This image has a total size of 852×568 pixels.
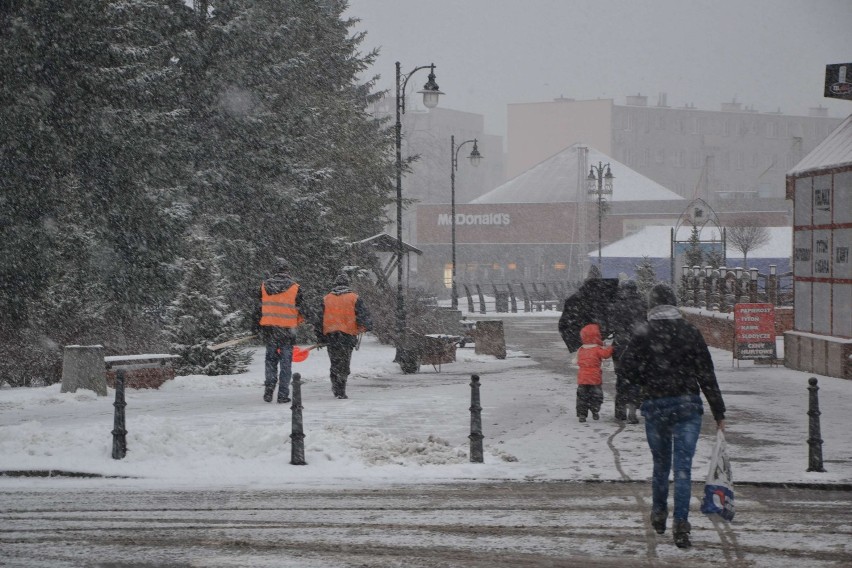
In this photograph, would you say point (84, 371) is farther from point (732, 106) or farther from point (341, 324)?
point (732, 106)

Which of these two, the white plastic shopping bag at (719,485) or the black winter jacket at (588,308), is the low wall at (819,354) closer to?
the black winter jacket at (588,308)

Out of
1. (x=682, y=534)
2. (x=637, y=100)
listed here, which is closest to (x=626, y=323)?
(x=682, y=534)

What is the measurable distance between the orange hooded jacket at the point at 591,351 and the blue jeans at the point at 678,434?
6919mm

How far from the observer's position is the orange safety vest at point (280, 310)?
16.5m

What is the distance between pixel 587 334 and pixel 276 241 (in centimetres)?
1784

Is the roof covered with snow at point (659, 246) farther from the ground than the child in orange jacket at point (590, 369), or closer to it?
farther from the ground

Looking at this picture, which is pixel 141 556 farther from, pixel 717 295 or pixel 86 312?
pixel 717 295

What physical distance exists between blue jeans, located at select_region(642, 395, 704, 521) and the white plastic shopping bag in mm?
187

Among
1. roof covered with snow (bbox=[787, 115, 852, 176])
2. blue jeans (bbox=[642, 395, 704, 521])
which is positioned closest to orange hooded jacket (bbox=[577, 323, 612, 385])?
blue jeans (bbox=[642, 395, 704, 521])

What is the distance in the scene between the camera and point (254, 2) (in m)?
32.2

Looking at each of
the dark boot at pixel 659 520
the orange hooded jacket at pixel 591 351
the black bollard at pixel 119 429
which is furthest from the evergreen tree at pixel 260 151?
the dark boot at pixel 659 520

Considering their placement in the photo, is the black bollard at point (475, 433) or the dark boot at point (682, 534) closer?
the dark boot at point (682, 534)

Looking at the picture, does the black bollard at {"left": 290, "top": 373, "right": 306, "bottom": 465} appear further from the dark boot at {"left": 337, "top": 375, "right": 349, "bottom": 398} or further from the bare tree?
the bare tree

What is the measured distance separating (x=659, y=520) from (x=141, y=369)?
13229 mm
